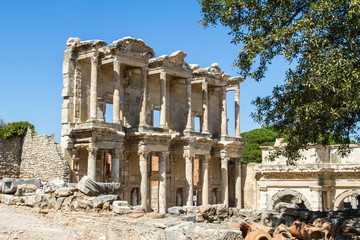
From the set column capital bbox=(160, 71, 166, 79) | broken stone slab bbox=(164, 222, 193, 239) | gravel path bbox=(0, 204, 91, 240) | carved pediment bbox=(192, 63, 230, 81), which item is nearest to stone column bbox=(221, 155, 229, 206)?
carved pediment bbox=(192, 63, 230, 81)

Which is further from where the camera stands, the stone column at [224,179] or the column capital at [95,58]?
the stone column at [224,179]

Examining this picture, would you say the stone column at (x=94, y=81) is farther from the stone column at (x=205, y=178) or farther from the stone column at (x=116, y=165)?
the stone column at (x=205, y=178)

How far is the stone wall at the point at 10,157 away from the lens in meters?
22.6

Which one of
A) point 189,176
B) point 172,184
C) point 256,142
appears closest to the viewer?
point 189,176

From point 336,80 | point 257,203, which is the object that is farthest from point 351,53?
point 257,203

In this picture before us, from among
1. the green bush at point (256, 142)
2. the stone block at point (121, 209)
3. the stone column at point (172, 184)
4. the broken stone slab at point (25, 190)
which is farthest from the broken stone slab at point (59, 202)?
the green bush at point (256, 142)

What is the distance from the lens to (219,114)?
32781 mm

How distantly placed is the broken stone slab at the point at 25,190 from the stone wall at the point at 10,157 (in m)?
8.35

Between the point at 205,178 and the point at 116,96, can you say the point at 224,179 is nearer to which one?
the point at 205,178

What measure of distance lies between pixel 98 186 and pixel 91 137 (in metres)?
8.74

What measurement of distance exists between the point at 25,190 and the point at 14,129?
31.3 feet

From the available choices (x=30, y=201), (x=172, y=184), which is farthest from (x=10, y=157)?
(x=30, y=201)

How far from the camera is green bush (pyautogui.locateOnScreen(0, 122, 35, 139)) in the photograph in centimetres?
2289

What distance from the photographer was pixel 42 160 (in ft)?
75.2
